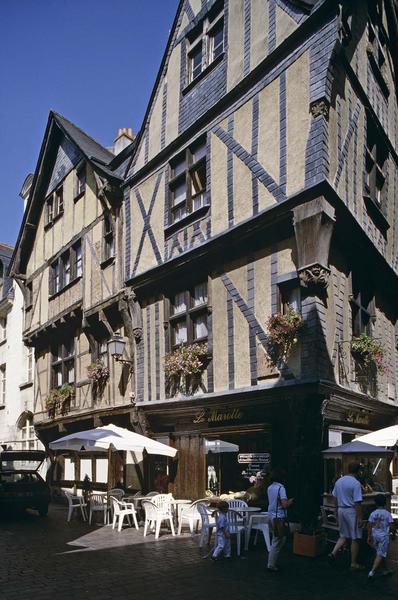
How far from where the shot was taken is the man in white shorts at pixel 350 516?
7.80 m

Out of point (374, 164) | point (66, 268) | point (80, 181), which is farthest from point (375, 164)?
point (66, 268)

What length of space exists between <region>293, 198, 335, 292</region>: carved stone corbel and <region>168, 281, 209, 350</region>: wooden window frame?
2725 mm

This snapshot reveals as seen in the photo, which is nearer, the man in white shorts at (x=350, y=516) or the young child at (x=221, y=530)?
the man in white shorts at (x=350, y=516)

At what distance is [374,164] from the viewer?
12.5 metres

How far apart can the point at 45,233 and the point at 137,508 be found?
10.7 m

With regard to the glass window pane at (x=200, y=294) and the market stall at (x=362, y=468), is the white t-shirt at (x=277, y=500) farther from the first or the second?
the glass window pane at (x=200, y=294)

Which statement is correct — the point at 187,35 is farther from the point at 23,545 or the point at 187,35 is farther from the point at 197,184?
the point at 23,545

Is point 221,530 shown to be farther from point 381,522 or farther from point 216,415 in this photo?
point 216,415

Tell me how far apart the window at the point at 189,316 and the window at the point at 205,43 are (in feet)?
16.4

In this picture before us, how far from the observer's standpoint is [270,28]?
11133 mm

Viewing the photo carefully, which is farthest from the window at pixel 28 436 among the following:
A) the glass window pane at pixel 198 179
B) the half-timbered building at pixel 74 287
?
the glass window pane at pixel 198 179

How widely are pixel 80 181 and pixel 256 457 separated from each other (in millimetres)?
10666

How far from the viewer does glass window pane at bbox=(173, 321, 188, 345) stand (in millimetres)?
12477

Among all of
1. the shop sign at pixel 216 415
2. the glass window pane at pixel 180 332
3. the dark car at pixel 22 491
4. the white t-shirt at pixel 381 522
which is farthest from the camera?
the dark car at pixel 22 491
